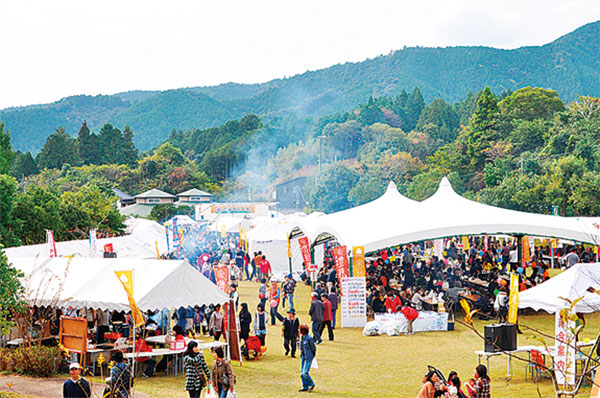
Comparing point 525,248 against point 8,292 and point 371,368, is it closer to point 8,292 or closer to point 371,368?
point 371,368

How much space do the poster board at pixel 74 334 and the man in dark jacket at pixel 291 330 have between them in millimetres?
3991

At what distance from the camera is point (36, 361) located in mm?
12312

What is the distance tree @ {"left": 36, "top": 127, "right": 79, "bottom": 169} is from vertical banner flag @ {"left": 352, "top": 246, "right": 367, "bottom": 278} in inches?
3890

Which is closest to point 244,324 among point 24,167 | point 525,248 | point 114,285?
point 114,285

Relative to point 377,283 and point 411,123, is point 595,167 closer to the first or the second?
point 377,283

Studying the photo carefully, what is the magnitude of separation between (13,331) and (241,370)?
5.15 meters

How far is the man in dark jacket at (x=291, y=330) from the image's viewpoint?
45.0 feet

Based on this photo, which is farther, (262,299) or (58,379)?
(262,299)

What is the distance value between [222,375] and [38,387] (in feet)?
13.1

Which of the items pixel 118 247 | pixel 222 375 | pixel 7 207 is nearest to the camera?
pixel 222 375

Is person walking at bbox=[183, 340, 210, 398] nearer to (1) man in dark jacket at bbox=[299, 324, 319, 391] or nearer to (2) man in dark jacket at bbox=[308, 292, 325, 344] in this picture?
(1) man in dark jacket at bbox=[299, 324, 319, 391]

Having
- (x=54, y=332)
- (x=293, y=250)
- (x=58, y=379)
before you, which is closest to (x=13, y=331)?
(x=54, y=332)

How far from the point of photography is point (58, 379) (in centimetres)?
1212

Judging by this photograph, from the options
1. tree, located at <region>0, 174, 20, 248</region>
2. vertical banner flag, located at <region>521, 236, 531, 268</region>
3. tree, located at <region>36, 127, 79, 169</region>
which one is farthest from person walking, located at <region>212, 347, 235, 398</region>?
tree, located at <region>36, 127, 79, 169</region>
